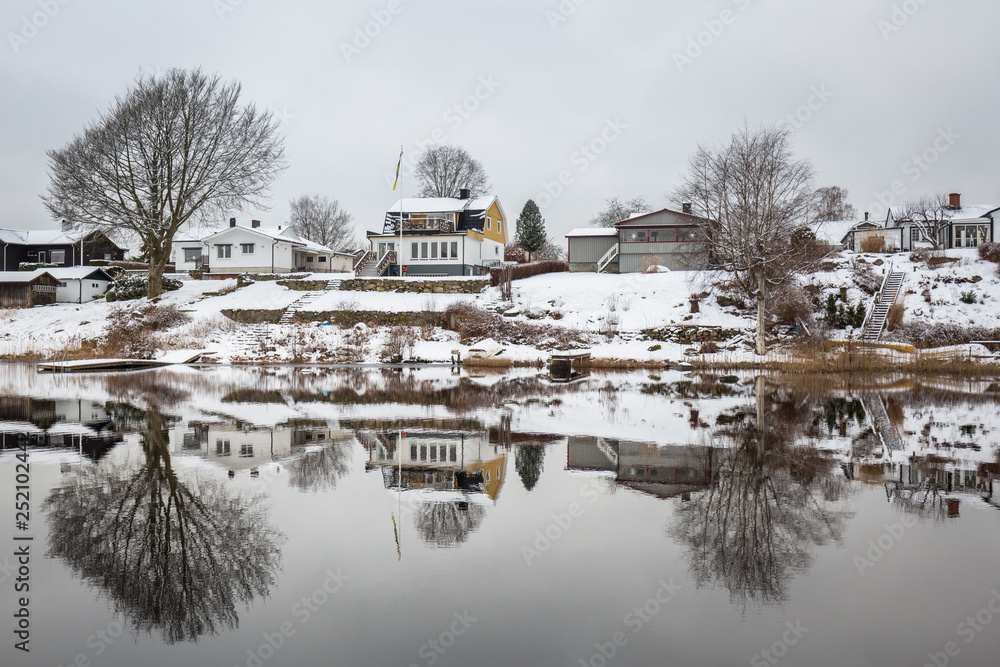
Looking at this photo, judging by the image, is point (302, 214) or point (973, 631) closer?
point (973, 631)

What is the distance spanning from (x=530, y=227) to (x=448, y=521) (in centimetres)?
5507

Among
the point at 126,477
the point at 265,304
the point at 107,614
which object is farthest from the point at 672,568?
the point at 265,304

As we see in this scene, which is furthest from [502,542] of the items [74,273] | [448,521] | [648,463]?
[74,273]

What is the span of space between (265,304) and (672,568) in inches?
1533

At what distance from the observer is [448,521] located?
28.4ft

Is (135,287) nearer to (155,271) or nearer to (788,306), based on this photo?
(155,271)

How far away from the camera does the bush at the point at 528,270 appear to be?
44500 millimetres

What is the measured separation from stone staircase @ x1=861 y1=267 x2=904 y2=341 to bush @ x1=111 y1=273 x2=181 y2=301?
40.7 m

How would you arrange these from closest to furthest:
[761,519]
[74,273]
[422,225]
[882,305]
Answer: [761,519]
[882,305]
[74,273]
[422,225]

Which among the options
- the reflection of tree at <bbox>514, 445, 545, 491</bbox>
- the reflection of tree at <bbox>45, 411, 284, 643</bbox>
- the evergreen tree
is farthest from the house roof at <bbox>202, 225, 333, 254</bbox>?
the reflection of tree at <bbox>45, 411, 284, 643</bbox>

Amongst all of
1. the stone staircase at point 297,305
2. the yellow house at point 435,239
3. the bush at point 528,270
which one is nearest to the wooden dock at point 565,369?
the bush at point 528,270

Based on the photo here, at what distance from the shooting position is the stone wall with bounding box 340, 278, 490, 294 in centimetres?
4450

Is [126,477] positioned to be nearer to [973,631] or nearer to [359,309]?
[973,631]

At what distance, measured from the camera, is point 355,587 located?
6.63 m
